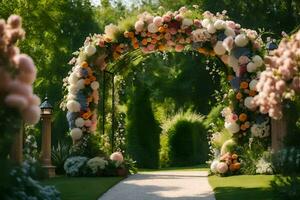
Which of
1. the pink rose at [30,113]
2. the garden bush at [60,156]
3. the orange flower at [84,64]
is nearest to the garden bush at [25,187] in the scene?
the pink rose at [30,113]

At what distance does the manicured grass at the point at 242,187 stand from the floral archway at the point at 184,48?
1.91 m

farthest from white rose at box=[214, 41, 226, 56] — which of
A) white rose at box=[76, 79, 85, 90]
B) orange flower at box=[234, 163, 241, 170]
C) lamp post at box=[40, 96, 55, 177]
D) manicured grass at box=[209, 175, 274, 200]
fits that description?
lamp post at box=[40, 96, 55, 177]

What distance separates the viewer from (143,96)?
20125 millimetres

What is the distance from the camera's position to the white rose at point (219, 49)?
14.5 m

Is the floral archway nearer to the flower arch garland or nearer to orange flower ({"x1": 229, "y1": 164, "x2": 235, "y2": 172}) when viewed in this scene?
the flower arch garland

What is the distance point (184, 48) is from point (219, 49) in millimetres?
1340

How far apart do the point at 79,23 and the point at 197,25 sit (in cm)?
1750

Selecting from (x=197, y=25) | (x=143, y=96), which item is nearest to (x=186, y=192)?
(x=197, y=25)

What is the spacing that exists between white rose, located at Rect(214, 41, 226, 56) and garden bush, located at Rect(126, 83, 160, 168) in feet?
18.7

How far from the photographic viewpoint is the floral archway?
1415 cm

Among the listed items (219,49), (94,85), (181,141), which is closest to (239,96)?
(219,49)

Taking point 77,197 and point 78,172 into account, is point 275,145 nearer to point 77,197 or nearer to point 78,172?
point 78,172

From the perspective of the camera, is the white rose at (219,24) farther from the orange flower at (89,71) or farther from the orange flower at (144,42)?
the orange flower at (89,71)

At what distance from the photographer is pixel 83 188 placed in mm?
10781
